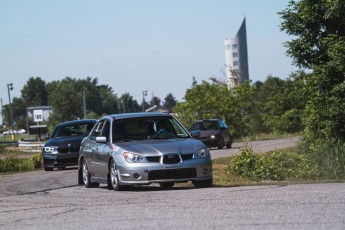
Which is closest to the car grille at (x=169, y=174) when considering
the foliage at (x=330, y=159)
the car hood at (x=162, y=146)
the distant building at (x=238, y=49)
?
the car hood at (x=162, y=146)

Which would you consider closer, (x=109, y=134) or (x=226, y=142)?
(x=109, y=134)

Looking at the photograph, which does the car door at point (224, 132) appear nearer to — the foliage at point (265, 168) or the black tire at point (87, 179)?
the foliage at point (265, 168)

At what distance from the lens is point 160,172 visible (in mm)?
15203

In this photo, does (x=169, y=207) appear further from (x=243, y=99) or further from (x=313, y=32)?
(x=243, y=99)

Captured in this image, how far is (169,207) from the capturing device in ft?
37.9

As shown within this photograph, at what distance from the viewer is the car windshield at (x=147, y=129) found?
A: 53.9ft

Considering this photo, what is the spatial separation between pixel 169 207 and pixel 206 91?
54.3 m

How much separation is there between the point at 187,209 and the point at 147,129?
5569 mm

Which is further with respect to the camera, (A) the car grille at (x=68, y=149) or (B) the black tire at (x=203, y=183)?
(A) the car grille at (x=68, y=149)

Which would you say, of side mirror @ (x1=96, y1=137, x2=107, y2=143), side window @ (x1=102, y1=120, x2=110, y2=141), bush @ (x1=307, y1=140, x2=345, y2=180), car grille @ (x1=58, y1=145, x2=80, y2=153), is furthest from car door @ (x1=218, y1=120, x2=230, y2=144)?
side mirror @ (x1=96, y1=137, x2=107, y2=143)

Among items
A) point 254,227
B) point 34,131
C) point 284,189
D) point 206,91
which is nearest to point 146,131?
point 284,189

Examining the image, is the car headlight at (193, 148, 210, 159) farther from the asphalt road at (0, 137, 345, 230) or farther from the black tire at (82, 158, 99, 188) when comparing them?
the black tire at (82, 158, 99, 188)

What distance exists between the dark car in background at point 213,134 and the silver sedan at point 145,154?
23355 mm

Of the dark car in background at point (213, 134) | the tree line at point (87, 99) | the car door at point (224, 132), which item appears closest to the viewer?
the dark car in background at point (213, 134)
